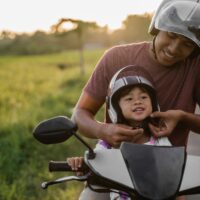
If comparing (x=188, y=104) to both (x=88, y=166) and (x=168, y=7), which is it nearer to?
(x=168, y=7)

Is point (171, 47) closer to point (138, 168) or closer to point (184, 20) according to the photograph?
point (184, 20)

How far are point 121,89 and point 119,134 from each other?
0.24m

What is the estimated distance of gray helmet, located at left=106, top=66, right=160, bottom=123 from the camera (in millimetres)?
2701

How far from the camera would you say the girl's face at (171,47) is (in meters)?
2.92

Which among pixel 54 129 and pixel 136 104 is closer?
pixel 54 129

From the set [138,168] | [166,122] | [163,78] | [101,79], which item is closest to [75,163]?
[138,168]

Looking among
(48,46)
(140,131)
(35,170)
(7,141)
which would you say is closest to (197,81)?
(140,131)

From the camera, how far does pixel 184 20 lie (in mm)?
2812

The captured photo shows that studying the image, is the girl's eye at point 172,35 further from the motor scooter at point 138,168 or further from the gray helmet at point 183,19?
the motor scooter at point 138,168

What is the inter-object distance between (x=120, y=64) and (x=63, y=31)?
80.1 ft

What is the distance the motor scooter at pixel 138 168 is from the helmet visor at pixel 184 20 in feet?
2.46

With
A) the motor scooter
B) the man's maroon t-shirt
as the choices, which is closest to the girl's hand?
the motor scooter

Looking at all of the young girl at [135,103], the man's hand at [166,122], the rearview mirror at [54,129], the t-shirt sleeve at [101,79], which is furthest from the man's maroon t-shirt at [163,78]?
the rearview mirror at [54,129]

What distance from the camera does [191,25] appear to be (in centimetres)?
281
